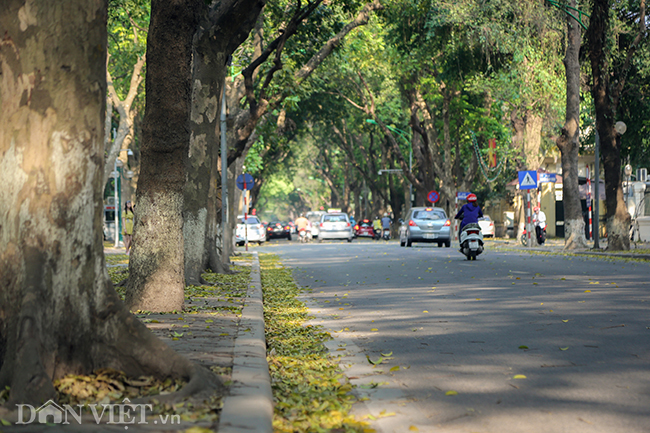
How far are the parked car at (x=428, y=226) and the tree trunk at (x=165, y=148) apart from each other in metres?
23.6

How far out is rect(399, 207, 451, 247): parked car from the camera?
33.3 meters

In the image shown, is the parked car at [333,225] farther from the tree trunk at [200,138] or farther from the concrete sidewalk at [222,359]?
the concrete sidewalk at [222,359]

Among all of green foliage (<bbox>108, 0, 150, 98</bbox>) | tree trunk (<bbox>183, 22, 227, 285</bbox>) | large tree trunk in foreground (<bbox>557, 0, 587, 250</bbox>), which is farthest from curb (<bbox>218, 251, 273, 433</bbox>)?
large tree trunk in foreground (<bbox>557, 0, 587, 250</bbox>)

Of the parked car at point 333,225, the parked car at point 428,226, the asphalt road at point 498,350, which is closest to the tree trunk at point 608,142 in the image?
the parked car at point 428,226

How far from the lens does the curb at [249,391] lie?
4438 mm

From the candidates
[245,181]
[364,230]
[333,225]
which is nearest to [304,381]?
[245,181]

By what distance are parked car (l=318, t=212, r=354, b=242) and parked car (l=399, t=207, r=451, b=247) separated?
432 inches

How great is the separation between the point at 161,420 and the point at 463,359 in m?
3.14

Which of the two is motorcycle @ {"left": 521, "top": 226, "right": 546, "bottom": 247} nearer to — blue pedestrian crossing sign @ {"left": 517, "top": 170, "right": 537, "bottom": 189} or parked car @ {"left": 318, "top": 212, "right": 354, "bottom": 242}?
blue pedestrian crossing sign @ {"left": 517, "top": 170, "right": 537, "bottom": 189}

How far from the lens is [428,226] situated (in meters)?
33.4

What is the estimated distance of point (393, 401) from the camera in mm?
5484

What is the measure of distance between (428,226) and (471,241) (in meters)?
11.4

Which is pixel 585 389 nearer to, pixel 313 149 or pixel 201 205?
pixel 201 205

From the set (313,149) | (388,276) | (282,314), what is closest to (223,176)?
(388,276)
